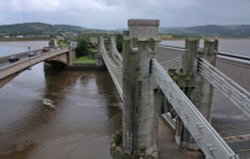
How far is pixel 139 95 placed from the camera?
15.5 meters

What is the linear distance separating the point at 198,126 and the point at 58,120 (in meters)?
18.8

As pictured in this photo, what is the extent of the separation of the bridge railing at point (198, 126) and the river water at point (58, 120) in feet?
27.4

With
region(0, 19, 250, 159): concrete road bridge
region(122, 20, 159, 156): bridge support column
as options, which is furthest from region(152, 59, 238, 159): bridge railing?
region(122, 20, 159, 156): bridge support column

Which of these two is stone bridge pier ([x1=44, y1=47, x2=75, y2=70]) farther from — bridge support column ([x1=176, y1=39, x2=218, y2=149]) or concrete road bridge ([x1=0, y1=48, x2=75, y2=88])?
bridge support column ([x1=176, y1=39, x2=218, y2=149])

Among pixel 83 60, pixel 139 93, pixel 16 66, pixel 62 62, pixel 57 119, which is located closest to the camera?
pixel 139 93

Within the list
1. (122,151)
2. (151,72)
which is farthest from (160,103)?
(122,151)

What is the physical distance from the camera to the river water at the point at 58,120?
20.7 meters

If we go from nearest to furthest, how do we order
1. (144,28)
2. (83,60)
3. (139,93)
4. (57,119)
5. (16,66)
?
1. (139,93)
2. (144,28)
3. (57,119)
4. (16,66)
5. (83,60)

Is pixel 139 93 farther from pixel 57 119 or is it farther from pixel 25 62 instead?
pixel 25 62

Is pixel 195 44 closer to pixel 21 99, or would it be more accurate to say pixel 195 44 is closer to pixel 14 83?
pixel 21 99

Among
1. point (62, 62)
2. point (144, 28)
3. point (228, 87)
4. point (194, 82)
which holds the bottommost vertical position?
point (62, 62)

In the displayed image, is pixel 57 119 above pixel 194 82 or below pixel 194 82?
below

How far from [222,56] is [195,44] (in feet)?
15.5

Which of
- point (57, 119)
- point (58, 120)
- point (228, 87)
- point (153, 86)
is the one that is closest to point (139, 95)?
point (153, 86)
